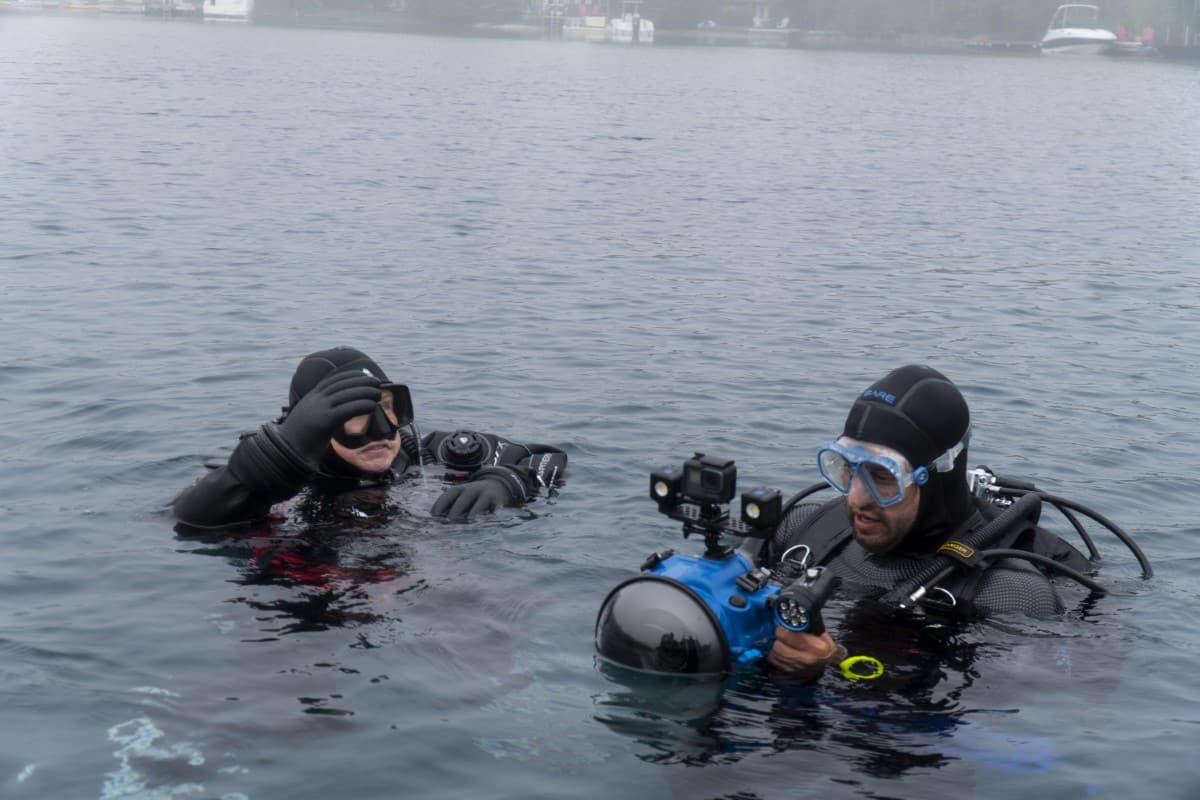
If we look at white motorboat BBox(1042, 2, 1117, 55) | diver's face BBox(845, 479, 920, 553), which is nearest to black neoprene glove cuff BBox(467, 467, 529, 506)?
diver's face BBox(845, 479, 920, 553)

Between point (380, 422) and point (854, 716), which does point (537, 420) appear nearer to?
point (380, 422)

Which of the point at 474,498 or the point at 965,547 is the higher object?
the point at 965,547

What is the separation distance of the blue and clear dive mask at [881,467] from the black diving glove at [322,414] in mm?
2354

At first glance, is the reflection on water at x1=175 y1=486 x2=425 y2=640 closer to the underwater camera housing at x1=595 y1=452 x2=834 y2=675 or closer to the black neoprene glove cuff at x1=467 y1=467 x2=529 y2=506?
the black neoprene glove cuff at x1=467 y1=467 x2=529 y2=506

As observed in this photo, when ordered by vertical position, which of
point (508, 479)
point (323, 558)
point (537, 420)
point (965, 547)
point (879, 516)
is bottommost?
point (537, 420)

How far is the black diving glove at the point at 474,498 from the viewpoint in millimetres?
7812

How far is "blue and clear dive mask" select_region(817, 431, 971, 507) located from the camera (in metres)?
5.92

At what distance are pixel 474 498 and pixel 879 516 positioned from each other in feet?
9.00

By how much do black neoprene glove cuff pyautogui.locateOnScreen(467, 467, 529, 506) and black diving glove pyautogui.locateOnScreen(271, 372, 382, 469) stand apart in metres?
1.58

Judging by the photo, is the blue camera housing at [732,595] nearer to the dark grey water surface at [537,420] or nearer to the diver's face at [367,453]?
the dark grey water surface at [537,420]

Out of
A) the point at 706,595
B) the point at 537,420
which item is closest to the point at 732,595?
the point at 706,595

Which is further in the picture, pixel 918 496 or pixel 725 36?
pixel 725 36

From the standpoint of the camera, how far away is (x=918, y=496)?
611cm

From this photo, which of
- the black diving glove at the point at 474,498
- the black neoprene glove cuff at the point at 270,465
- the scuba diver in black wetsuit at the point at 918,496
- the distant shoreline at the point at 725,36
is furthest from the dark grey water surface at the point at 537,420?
the distant shoreline at the point at 725,36
